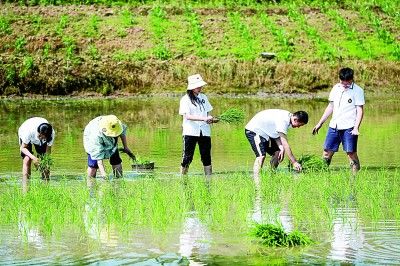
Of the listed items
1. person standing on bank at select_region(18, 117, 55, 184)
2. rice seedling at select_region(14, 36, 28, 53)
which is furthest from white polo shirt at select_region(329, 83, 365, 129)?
rice seedling at select_region(14, 36, 28, 53)

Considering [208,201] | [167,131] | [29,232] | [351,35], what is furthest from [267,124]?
[351,35]

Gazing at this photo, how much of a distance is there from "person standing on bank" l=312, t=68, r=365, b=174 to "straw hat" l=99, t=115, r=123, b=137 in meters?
2.60

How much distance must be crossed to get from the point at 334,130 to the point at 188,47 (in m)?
19.8

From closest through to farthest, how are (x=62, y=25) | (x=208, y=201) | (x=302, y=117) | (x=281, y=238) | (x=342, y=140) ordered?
1. (x=281, y=238)
2. (x=208, y=201)
3. (x=302, y=117)
4. (x=342, y=140)
5. (x=62, y=25)

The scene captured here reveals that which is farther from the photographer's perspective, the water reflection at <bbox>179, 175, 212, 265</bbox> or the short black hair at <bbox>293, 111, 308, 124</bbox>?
the short black hair at <bbox>293, 111, 308, 124</bbox>

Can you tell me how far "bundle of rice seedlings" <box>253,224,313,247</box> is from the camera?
8.25 meters

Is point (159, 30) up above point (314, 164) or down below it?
above

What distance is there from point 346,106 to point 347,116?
13cm

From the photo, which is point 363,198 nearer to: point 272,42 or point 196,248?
point 196,248

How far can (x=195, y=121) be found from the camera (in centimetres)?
1287

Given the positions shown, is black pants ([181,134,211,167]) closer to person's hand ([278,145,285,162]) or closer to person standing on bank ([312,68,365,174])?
person's hand ([278,145,285,162])

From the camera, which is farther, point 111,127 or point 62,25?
point 62,25

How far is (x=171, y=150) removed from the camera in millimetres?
16797

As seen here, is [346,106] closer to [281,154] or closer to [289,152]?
[281,154]
